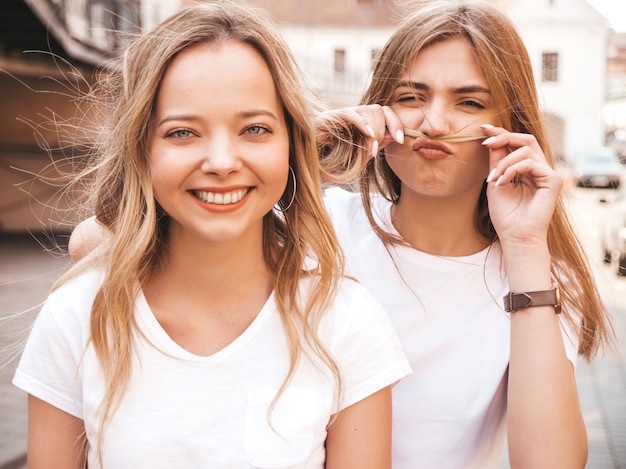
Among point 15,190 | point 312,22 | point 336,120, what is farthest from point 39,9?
point 312,22

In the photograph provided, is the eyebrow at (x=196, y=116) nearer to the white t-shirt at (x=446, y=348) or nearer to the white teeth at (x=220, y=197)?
the white teeth at (x=220, y=197)

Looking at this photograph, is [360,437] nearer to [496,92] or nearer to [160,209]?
[160,209]

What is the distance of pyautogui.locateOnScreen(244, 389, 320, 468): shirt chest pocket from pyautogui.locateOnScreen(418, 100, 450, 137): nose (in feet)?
2.81

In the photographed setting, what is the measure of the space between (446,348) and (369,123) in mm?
693

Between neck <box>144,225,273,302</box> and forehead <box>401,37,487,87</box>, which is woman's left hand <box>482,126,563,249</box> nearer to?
forehead <box>401,37,487,87</box>

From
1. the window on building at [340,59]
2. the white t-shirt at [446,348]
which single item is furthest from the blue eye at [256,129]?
the window on building at [340,59]

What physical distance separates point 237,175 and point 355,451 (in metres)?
0.70

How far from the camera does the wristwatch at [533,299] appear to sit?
2201 millimetres

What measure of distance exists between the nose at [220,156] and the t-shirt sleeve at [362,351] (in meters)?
0.44

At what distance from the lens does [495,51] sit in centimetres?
232

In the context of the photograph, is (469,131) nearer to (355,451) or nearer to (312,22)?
(355,451)

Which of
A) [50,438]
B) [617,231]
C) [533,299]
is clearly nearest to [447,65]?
[533,299]

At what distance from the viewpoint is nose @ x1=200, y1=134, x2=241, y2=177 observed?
1761mm

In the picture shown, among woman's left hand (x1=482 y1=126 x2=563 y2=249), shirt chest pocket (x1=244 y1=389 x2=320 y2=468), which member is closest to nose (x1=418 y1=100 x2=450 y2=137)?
woman's left hand (x1=482 y1=126 x2=563 y2=249)
